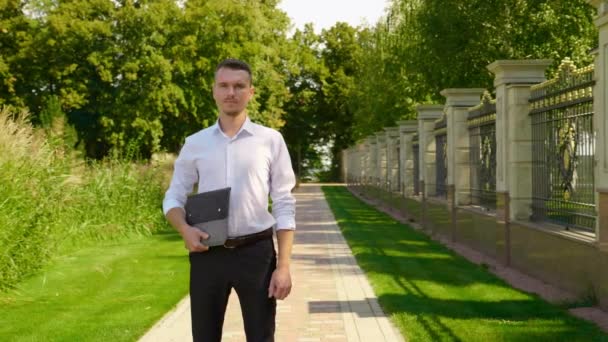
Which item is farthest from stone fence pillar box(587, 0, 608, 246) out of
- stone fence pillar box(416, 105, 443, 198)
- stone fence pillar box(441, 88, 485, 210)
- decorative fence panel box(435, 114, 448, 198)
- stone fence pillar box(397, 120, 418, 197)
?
stone fence pillar box(397, 120, 418, 197)

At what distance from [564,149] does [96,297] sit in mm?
5806

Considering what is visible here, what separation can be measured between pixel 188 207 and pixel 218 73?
0.64 meters

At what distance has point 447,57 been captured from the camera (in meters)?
25.1

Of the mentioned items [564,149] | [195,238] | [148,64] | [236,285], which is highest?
[148,64]

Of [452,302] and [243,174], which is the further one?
[452,302]

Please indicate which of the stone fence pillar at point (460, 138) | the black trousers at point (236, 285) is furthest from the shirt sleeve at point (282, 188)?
the stone fence pillar at point (460, 138)

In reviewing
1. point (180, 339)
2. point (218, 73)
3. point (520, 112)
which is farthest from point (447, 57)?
point (218, 73)

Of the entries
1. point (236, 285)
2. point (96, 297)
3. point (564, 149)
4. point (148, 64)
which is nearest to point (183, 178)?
point (236, 285)

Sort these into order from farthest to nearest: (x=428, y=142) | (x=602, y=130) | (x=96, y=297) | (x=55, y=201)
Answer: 1. (x=428, y=142)
2. (x=55, y=201)
3. (x=96, y=297)
4. (x=602, y=130)

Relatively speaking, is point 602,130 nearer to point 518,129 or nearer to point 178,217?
point 518,129

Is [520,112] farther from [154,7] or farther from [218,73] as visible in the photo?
[154,7]

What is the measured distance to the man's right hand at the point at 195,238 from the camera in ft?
13.3

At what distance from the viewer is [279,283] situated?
13.5 ft

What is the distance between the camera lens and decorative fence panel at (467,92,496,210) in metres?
14.7
